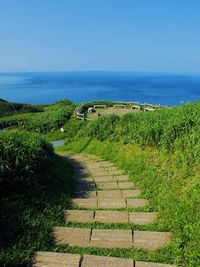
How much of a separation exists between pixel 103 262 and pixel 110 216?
5.88 feet

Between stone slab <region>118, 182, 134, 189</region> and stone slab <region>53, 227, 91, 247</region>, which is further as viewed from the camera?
stone slab <region>118, 182, 134, 189</region>

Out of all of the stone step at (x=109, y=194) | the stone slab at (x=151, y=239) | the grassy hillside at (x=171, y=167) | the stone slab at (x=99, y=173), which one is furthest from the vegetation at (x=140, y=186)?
the stone slab at (x=99, y=173)

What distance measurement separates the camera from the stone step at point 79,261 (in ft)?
16.1

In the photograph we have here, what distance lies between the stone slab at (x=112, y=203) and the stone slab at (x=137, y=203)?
4.8 inches

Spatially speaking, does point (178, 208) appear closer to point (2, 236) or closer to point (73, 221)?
point (73, 221)

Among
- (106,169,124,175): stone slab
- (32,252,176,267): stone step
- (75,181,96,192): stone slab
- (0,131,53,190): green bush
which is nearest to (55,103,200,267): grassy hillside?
(106,169,124,175): stone slab

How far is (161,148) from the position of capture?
10.0 m

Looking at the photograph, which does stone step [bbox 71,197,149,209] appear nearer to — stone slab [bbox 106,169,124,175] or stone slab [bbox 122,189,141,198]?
stone slab [bbox 122,189,141,198]

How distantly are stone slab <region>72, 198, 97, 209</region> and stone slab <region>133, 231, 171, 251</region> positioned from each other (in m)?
1.64

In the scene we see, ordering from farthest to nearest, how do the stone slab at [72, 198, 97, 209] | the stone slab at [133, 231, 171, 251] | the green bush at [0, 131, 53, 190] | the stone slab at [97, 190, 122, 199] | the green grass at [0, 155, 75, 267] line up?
the stone slab at [97, 190, 122, 199], the stone slab at [72, 198, 97, 209], the green bush at [0, 131, 53, 190], the stone slab at [133, 231, 171, 251], the green grass at [0, 155, 75, 267]

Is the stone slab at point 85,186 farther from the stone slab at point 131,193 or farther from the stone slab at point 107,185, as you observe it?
the stone slab at point 131,193

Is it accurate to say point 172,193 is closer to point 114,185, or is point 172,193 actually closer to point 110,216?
point 110,216

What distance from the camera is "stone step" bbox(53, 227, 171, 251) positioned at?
221 inches

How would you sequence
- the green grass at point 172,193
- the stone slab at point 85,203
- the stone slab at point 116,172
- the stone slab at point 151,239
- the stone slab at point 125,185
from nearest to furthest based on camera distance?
the green grass at point 172,193
the stone slab at point 151,239
the stone slab at point 85,203
the stone slab at point 125,185
the stone slab at point 116,172
